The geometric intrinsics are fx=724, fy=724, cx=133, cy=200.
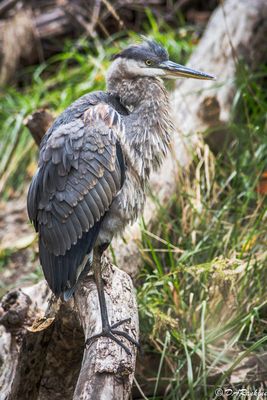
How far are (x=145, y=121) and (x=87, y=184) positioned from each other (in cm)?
48

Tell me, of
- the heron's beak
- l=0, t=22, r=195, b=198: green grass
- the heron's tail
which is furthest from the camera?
l=0, t=22, r=195, b=198: green grass

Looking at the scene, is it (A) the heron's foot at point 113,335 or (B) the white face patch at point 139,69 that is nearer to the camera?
(A) the heron's foot at point 113,335

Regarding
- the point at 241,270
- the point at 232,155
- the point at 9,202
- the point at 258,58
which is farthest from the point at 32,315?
the point at 258,58

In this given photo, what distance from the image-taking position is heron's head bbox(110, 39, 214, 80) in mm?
3539

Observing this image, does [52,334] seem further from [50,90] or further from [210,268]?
[50,90]

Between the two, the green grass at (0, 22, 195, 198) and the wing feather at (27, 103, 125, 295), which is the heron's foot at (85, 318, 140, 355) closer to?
the wing feather at (27, 103, 125, 295)

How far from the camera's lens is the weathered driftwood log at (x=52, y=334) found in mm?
3170

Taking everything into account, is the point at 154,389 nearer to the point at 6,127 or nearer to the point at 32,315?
the point at 32,315

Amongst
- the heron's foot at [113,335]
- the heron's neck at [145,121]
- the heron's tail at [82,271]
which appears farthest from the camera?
the heron's neck at [145,121]

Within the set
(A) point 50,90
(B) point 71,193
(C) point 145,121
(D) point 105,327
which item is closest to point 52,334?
(D) point 105,327

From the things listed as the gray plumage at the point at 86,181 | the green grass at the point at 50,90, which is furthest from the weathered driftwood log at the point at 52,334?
the green grass at the point at 50,90

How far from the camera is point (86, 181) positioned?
10.5 feet

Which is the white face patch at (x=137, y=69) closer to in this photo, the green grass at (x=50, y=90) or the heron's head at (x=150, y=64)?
the heron's head at (x=150, y=64)

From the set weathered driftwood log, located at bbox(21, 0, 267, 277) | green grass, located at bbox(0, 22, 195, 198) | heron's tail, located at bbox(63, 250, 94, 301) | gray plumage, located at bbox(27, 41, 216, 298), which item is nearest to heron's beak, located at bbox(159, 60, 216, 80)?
gray plumage, located at bbox(27, 41, 216, 298)
